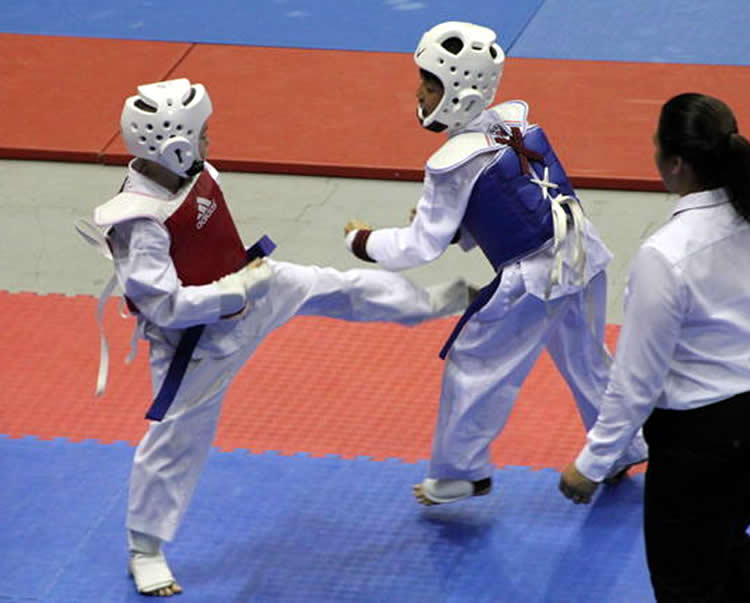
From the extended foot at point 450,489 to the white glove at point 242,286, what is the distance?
36.4 inches

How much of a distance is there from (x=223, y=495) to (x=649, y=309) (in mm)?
2087

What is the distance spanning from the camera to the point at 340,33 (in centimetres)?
873

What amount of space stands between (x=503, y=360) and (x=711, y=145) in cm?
138

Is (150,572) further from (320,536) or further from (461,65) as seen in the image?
(461,65)

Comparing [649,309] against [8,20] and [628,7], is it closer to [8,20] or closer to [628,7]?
[628,7]

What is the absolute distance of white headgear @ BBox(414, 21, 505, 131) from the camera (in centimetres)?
414

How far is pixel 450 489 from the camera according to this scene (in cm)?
466

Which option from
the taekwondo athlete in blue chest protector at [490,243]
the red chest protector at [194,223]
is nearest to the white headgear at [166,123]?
the red chest protector at [194,223]

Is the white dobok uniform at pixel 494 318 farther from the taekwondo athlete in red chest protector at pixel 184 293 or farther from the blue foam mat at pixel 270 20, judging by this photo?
the blue foam mat at pixel 270 20

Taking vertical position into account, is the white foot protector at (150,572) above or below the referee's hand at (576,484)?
below

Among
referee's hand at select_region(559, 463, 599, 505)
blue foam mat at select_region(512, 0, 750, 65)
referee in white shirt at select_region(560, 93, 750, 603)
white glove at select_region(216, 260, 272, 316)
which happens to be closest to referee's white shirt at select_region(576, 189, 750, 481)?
referee in white shirt at select_region(560, 93, 750, 603)

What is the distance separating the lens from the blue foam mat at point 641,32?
8.23 m

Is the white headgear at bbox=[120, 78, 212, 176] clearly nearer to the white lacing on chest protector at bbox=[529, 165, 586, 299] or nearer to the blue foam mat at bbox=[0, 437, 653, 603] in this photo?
the white lacing on chest protector at bbox=[529, 165, 586, 299]

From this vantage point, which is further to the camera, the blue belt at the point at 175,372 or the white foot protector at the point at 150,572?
the white foot protector at the point at 150,572
